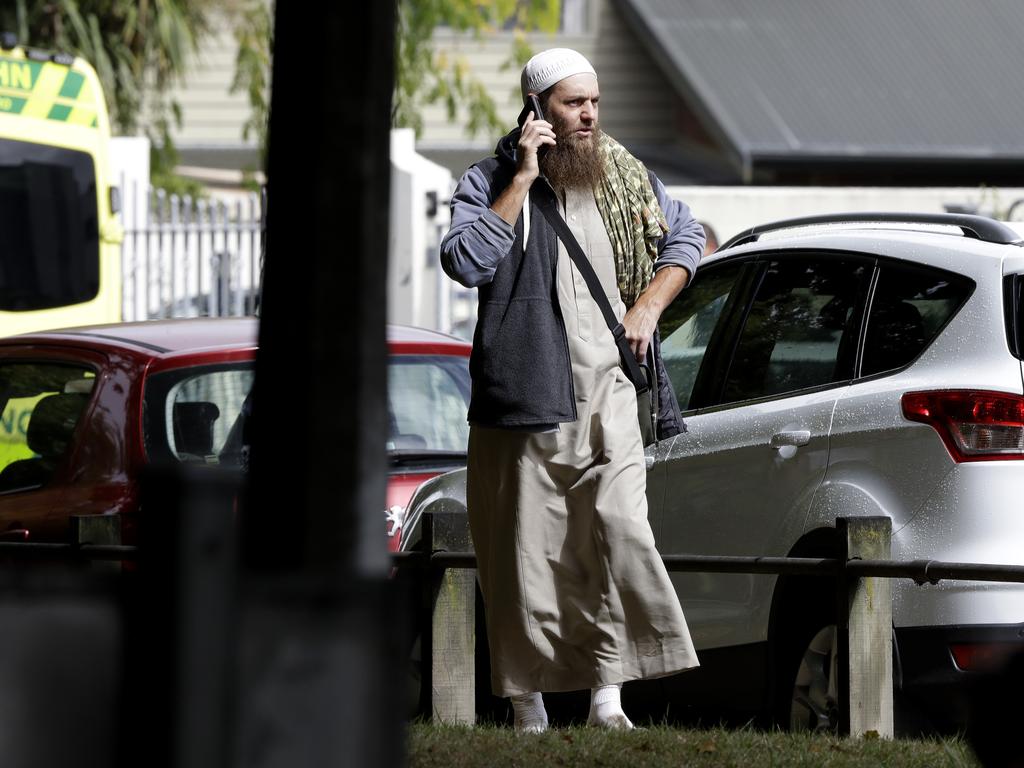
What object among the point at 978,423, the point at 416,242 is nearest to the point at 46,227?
the point at 416,242

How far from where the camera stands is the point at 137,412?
21.8 feet

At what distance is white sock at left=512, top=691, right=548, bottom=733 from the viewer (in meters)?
5.44

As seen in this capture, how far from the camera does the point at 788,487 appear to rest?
568 centimetres

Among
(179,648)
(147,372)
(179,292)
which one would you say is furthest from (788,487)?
(179,292)

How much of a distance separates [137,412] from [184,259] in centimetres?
1100

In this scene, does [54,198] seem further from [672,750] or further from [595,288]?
[672,750]

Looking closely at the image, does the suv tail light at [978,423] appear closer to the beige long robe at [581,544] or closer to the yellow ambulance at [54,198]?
the beige long robe at [581,544]

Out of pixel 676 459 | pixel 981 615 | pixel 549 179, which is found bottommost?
pixel 981 615

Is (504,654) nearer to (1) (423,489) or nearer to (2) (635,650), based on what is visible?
(2) (635,650)

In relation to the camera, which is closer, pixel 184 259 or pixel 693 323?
pixel 693 323

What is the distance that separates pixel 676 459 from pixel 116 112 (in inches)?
624

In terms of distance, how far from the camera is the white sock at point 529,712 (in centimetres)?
544

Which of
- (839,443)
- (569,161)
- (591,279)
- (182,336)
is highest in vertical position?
(569,161)

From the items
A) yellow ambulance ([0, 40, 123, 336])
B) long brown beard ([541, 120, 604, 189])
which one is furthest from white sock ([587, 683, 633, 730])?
yellow ambulance ([0, 40, 123, 336])
